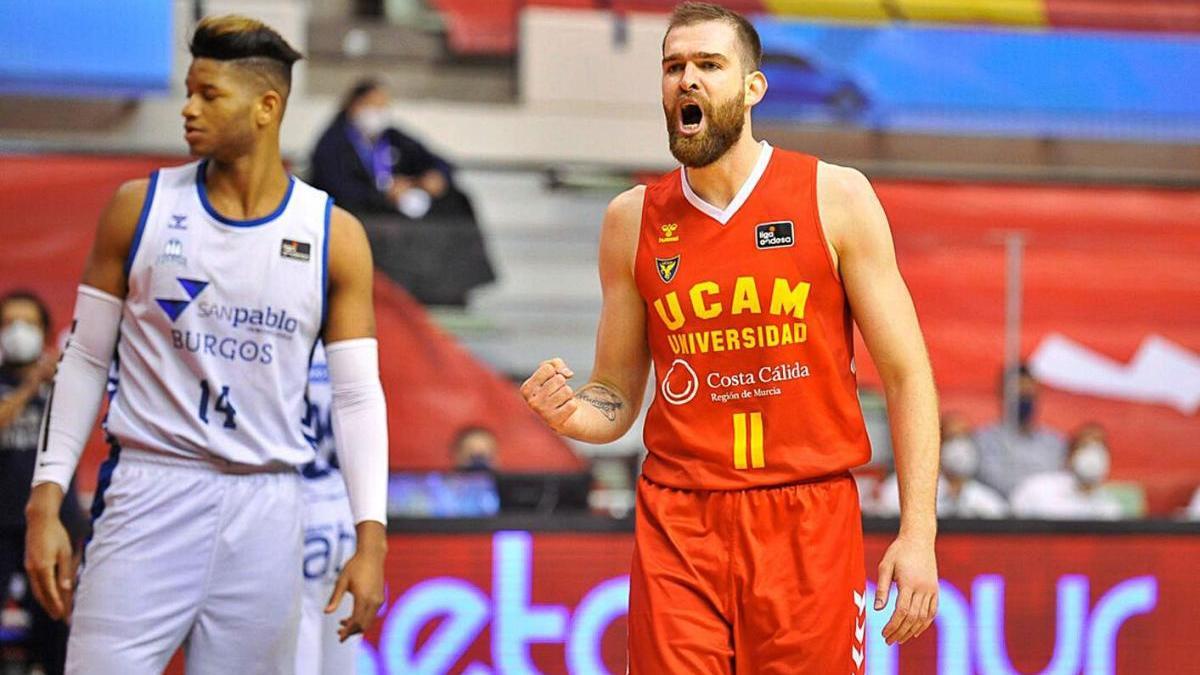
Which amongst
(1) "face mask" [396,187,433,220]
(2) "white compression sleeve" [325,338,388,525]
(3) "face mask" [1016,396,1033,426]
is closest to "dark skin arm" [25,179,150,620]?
(2) "white compression sleeve" [325,338,388,525]

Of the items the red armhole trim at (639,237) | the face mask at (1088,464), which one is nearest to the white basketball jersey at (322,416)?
the red armhole trim at (639,237)

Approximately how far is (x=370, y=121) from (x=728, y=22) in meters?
6.66

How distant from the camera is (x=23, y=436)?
742 centimetres

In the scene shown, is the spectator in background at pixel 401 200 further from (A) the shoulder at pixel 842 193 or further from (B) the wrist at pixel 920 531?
(B) the wrist at pixel 920 531

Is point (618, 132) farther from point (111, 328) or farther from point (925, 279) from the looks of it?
point (111, 328)

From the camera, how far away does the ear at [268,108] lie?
4.39m

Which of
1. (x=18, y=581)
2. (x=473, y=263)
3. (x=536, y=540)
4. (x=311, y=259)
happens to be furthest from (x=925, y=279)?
(x=311, y=259)

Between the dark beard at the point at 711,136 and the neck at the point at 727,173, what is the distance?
42 mm

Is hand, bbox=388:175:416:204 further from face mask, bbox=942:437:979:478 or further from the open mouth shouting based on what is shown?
the open mouth shouting

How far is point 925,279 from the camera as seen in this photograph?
10.6 metres

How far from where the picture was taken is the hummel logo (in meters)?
4.26

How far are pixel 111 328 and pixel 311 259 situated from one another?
54 centimetres

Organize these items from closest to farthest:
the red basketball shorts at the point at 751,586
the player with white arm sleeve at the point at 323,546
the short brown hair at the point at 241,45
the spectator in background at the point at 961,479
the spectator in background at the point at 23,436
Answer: the red basketball shorts at the point at 751,586, the short brown hair at the point at 241,45, the player with white arm sleeve at the point at 323,546, the spectator in background at the point at 23,436, the spectator in background at the point at 961,479

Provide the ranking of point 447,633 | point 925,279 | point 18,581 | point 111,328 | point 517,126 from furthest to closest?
point 517,126 → point 925,279 → point 18,581 → point 447,633 → point 111,328
